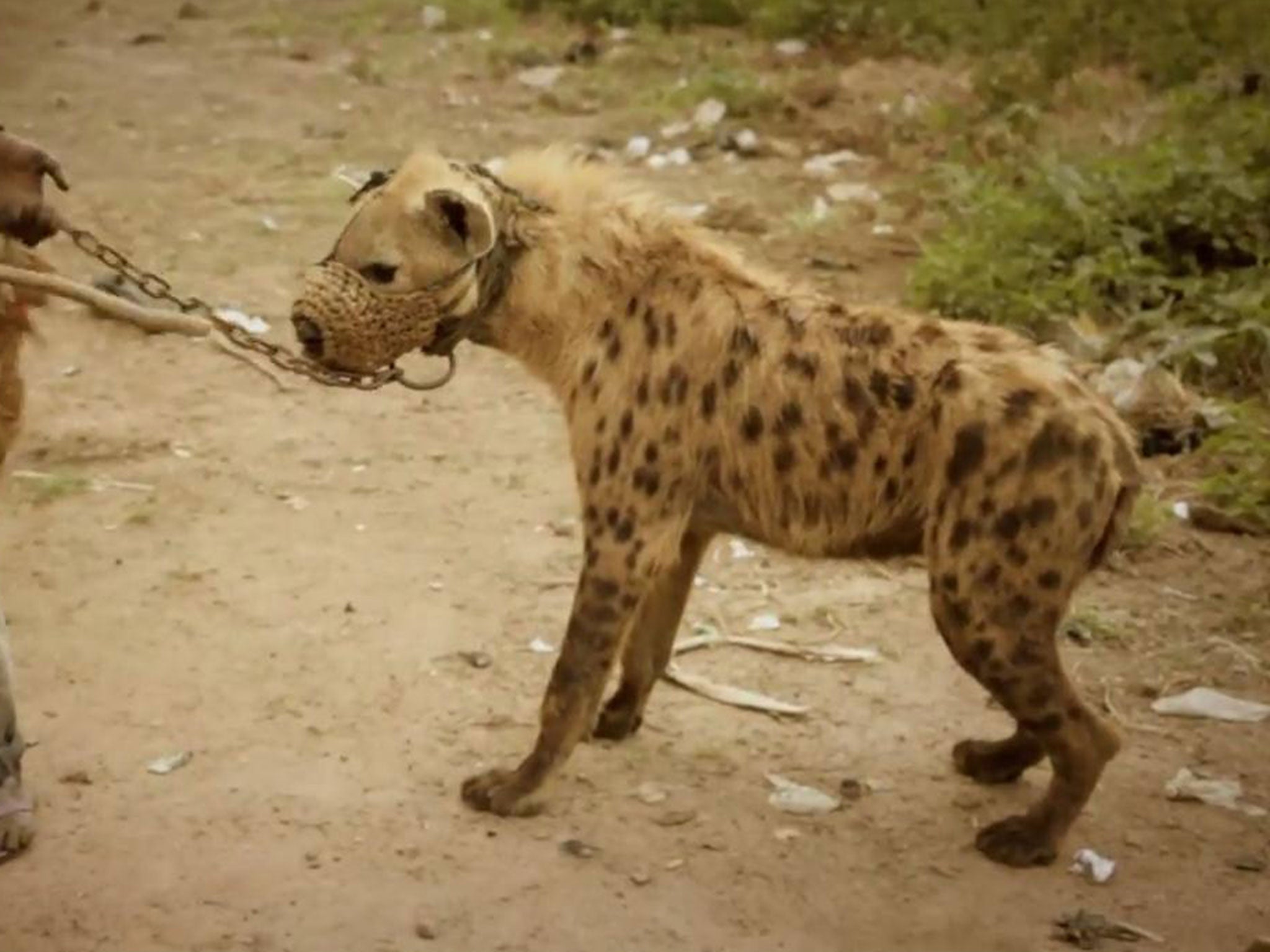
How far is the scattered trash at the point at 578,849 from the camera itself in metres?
3.90

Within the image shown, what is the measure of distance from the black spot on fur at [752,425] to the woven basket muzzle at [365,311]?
0.64 metres

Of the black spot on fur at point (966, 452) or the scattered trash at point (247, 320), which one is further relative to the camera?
the scattered trash at point (247, 320)

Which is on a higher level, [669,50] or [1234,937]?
[669,50]

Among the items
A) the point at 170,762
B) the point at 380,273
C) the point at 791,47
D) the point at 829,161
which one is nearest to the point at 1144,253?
the point at 829,161

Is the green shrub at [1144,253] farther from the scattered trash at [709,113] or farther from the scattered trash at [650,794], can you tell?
the scattered trash at [650,794]

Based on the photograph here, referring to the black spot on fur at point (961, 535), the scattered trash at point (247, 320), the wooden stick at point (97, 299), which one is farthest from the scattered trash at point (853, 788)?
the scattered trash at point (247, 320)

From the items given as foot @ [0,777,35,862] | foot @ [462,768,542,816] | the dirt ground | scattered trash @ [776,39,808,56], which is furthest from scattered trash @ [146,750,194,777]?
scattered trash @ [776,39,808,56]

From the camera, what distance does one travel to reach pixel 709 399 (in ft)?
12.9

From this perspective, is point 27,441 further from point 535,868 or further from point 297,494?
point 535,868

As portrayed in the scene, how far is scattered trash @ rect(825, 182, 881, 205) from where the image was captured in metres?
7.80

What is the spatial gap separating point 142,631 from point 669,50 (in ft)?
19.8

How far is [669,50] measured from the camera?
10.0 metres

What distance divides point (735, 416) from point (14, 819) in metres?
1.68

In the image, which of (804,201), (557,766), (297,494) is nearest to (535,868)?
Result: (557,766)
